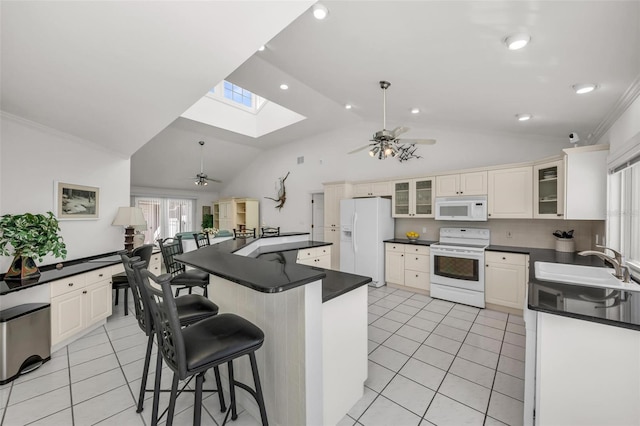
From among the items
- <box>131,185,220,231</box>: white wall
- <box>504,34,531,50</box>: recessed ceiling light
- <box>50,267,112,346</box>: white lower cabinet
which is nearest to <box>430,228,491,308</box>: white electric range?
<box>504,34,531,50</box>: recessed ceiling light

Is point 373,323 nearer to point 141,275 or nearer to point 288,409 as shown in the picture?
point 288,409

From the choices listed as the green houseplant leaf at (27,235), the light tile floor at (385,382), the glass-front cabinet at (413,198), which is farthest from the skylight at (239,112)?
the light tile floor at (385,382)

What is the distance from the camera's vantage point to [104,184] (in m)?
3.78

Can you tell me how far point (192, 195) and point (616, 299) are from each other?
384 inches

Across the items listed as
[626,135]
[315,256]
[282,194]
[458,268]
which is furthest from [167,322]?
[282,194]

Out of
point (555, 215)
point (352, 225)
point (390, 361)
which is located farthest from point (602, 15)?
point (352, 225)

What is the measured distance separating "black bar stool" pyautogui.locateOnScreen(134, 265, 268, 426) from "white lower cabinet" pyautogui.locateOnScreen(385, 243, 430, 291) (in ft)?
12.1

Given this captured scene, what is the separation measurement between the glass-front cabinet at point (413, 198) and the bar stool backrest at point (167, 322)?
4.31 metres

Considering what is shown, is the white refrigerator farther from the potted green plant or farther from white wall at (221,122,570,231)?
the potted green plant

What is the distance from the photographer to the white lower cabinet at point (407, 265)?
446cm

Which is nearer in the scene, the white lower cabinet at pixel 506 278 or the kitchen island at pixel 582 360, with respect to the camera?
the kitchen island at pixel 582 360

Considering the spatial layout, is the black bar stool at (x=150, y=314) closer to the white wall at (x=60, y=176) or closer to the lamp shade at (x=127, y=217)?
the white wall at (x=60, y=176)

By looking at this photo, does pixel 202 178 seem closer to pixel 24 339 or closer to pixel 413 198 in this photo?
pixel 24 339

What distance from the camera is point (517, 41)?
1.82 meters
